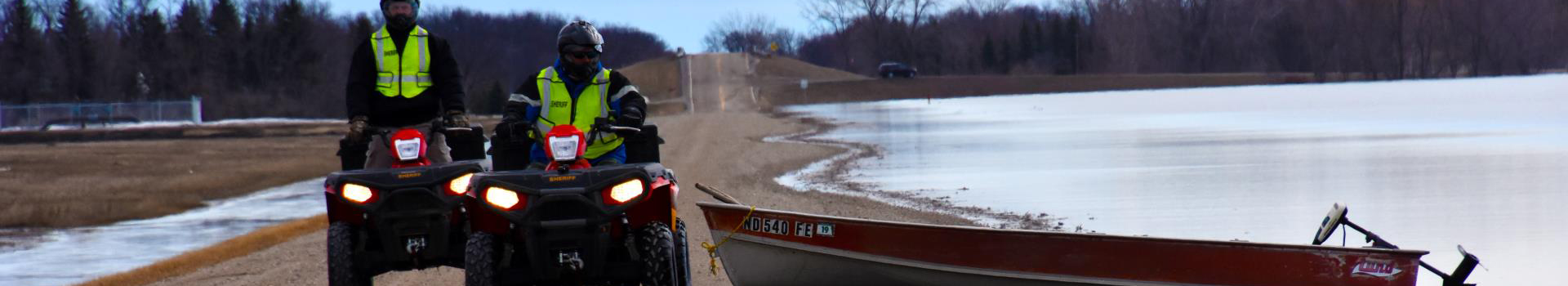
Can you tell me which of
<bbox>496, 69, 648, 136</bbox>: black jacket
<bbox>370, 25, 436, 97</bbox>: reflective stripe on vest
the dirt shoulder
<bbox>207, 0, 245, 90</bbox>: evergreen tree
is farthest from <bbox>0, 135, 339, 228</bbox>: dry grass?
<bbox>207, 0, 245, 90</bbox>: evergreen tree

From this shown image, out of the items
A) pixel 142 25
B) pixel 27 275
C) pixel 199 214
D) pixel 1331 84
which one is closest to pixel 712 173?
pixel 199 214

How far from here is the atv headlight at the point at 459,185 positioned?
25.7ft

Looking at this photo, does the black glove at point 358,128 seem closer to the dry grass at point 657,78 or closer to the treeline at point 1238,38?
the dry grass at point 657,78

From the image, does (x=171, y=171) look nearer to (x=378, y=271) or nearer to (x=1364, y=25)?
(x=378, y=271)

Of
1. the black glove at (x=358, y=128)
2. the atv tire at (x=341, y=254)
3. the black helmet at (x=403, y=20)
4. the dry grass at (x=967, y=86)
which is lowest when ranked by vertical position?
the dry grass at (x=967, y=86)

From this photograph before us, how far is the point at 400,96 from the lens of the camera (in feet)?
28.6

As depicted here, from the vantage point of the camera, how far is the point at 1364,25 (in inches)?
4938

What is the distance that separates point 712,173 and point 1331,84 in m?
91.6

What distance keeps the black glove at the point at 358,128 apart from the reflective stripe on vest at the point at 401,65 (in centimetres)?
30

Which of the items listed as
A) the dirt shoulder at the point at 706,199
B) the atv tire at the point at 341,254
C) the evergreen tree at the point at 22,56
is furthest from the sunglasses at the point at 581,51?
the evergreen tree at the point at 22,56

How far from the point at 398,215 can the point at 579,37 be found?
1221 millimetres

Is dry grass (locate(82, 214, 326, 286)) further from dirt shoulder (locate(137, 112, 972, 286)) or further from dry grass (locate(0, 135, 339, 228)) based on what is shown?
dry grass (locate(0, 135, 339, 228))

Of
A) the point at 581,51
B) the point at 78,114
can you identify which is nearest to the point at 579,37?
the point at 581,51

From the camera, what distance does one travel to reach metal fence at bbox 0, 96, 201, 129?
228 feet
